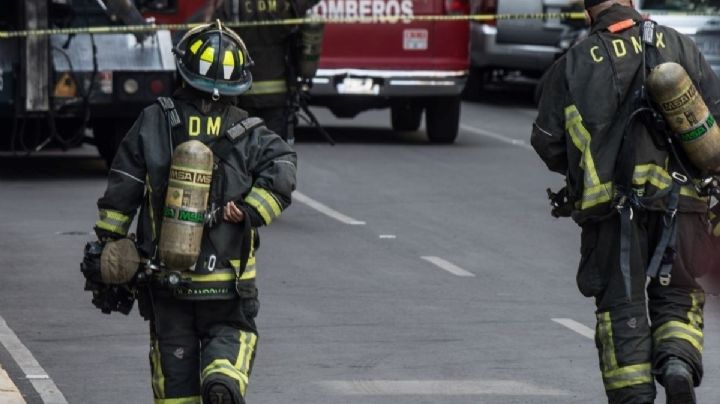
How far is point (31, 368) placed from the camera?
8.43m

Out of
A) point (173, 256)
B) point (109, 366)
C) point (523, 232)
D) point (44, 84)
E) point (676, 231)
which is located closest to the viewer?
point (173, 256)

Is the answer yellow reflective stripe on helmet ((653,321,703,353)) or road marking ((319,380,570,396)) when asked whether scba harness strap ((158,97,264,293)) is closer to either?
yellow reflective stripe on helmet ((653,321,703,353))

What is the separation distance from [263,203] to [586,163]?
1.13 m

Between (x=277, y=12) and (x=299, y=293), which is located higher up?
(x=277, y=12)

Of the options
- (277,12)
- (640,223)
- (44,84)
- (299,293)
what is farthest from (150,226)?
(44,84)

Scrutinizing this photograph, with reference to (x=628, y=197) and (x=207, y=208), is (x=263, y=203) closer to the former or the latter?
(x=207, y=208)

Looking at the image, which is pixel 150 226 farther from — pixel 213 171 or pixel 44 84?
pixel 44 84

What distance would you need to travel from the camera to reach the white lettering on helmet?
17531 mm

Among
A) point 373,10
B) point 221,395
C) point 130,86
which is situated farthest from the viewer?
point 373,10

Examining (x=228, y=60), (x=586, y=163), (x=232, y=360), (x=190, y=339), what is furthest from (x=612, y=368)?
(x=228, y=60)

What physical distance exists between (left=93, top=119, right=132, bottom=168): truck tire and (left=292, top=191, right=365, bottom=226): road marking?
1.50 m

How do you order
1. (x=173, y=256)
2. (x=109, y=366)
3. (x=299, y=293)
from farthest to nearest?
1. (x=299, y=293)
2. (x=109, y=366)
3. (x=173, y=256)

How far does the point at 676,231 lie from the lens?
21.7ft

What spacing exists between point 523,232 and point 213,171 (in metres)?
6.77
